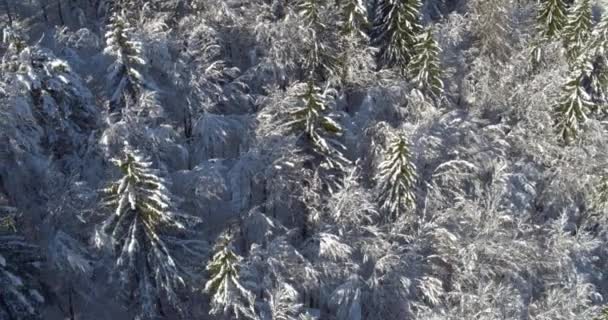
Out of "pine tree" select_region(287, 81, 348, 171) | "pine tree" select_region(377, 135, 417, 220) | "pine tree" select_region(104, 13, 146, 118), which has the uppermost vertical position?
"pine tree" select_region(104, 13, 146, 118)

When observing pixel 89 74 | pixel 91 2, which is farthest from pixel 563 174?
pixel 91 2

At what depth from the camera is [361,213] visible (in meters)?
29.5

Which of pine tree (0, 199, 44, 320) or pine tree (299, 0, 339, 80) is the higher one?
pine tree (299, 0, 339, 80)

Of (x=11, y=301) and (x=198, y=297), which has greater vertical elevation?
(x=11, y=301)

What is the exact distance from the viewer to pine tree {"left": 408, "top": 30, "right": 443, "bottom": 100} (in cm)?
3409

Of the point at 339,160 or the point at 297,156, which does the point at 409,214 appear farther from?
the point at 297,156

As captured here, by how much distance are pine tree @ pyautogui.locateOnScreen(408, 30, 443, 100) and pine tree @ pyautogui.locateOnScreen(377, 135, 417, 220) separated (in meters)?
7.36

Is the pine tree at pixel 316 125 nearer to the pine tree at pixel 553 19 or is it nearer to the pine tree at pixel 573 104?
the pine tree at pixel 573 104

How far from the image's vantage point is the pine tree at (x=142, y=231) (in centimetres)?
2241

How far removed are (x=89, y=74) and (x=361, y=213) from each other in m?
17.1

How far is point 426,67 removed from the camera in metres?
34.6

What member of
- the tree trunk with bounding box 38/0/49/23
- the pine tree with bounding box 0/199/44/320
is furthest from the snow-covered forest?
the tree trunk with bounding box 38/0/49/23

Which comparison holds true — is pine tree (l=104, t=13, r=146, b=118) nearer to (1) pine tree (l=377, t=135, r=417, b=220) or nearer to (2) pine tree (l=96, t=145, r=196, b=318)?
(2) pine tree (l=96, t=145, r=196, b=318)

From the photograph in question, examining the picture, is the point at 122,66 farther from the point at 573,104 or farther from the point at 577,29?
the point at 577,29
